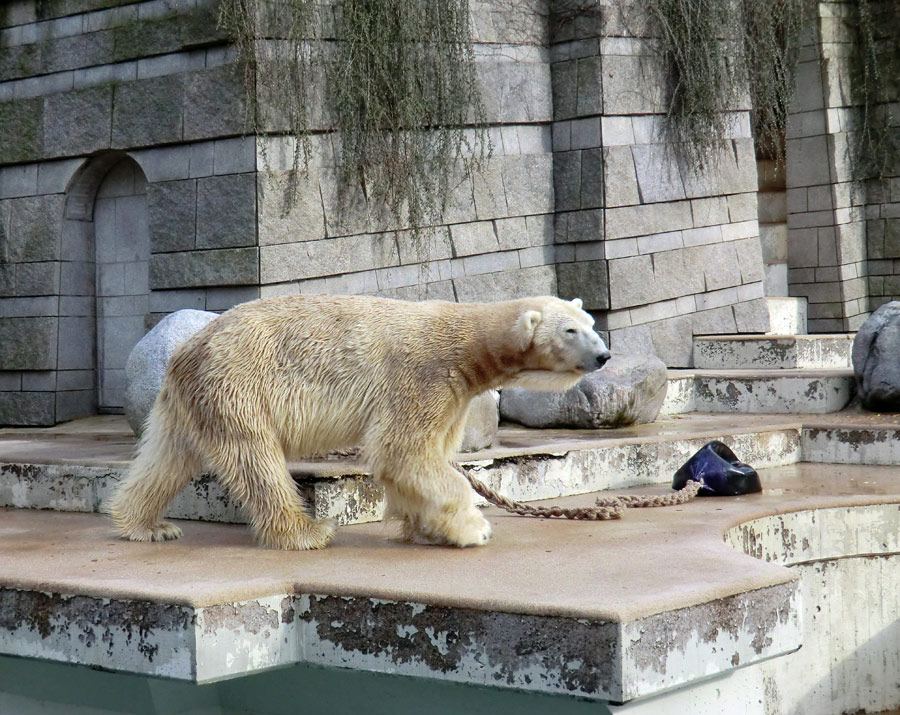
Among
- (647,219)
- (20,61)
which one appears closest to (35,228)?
(20,61)

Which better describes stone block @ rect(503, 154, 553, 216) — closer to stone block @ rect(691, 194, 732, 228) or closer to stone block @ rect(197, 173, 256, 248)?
stone block @ rect(691, 194, 732, 228)

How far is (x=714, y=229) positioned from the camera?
29.8 ft

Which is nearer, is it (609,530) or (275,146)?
(609,530)

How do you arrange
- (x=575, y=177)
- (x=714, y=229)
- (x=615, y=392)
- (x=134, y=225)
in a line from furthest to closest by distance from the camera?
(x=714, y=229)
(x=575, y=177)
(x=134, y=225)
(x=615, y=392)

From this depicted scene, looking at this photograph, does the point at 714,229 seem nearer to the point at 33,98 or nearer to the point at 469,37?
the point at 469,37

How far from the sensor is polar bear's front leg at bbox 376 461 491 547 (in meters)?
3.94

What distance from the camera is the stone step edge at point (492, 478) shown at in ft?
15.1

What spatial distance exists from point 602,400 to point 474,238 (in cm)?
188

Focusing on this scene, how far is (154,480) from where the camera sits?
4211 mm

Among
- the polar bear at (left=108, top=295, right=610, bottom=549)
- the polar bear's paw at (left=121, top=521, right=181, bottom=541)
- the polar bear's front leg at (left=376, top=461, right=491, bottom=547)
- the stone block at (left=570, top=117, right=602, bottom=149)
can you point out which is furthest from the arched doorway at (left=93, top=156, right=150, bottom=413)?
the polar bear's front leg at (left=376, top=461, right=491, bottom=547)

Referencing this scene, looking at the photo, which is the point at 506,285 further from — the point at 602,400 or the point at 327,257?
the point at 602,400

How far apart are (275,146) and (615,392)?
2.43m

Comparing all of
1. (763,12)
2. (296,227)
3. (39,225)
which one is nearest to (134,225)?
(39,225)

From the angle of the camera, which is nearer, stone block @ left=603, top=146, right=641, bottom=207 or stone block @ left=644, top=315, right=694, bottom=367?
stone block @ left=603, top=146, right=641, bottom=207
